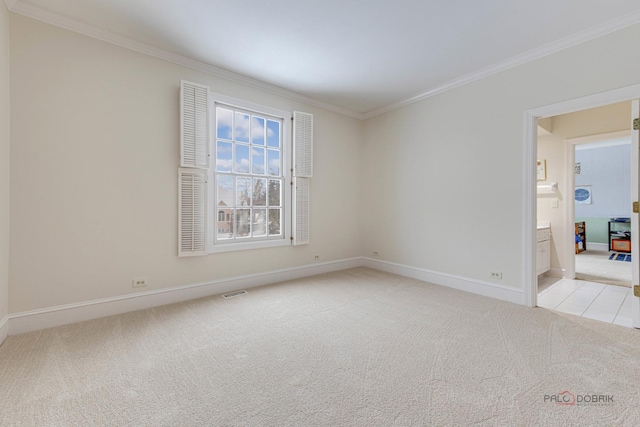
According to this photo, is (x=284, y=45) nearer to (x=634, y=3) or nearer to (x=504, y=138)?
(x=504, y=138)

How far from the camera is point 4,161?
2307 mm

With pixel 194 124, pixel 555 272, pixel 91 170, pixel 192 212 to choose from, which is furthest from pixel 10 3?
pixel 555 272

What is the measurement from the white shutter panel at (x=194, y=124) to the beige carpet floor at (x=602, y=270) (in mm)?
5944

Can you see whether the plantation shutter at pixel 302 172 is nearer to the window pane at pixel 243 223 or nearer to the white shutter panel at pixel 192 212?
the window pane at pixel 243 223

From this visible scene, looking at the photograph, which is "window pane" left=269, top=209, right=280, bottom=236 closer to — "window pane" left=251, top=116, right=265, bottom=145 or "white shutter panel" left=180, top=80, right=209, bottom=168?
"window pane" left=251, top=116, right=265, bottom=145

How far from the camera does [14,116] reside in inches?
95.4

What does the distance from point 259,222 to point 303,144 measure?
54.5 inches

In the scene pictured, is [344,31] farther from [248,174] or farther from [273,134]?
Result: [248,174]

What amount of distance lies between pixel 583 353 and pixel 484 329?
2.20ft

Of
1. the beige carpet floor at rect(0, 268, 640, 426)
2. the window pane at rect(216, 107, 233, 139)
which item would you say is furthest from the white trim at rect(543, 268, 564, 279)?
the window pane at rect(216, 107, 233, 139)

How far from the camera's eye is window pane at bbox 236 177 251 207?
3855 mm

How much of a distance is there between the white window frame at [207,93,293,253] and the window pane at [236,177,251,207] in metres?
0.33

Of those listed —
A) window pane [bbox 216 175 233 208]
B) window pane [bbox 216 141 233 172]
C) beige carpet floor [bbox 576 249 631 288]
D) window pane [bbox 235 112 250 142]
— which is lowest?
beige carpet floor [bbox 576 249 631 288]

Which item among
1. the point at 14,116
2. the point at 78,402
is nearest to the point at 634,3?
the point at 78,402
